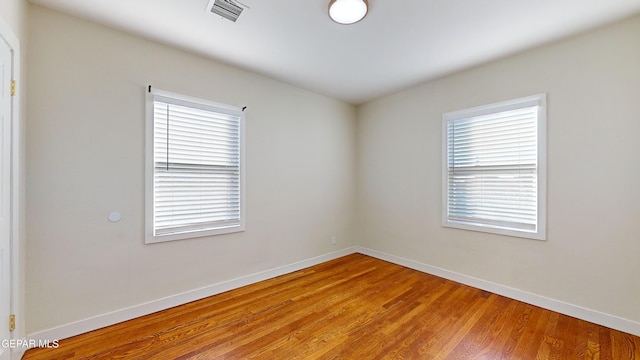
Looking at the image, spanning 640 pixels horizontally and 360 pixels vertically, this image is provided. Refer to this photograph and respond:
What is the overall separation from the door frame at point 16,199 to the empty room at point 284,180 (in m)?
0.02

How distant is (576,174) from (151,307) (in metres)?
4.25

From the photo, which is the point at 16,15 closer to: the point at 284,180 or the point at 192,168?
the point at 192,168

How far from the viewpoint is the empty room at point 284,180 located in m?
1.97

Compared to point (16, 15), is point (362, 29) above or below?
above

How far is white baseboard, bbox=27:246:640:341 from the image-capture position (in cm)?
210

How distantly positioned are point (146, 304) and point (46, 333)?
65 centimetres

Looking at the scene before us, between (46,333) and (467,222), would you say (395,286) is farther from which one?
(46,333)

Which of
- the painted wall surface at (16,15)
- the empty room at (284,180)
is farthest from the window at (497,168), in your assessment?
the painted wall surface at (16,15)

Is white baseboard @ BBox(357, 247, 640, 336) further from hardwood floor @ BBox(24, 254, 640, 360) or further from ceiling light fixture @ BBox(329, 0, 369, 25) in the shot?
ceiling light fixture @ BBox(329, 0, 369, 25)

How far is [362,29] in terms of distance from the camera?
2305 millimetres

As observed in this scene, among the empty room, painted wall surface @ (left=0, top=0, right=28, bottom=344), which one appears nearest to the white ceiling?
the empty room

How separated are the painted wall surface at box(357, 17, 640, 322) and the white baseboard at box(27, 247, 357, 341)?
7.55 feet

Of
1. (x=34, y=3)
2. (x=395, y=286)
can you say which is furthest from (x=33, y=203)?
(x=395, y=286)

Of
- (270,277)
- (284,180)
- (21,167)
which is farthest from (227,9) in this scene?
(270,277)
